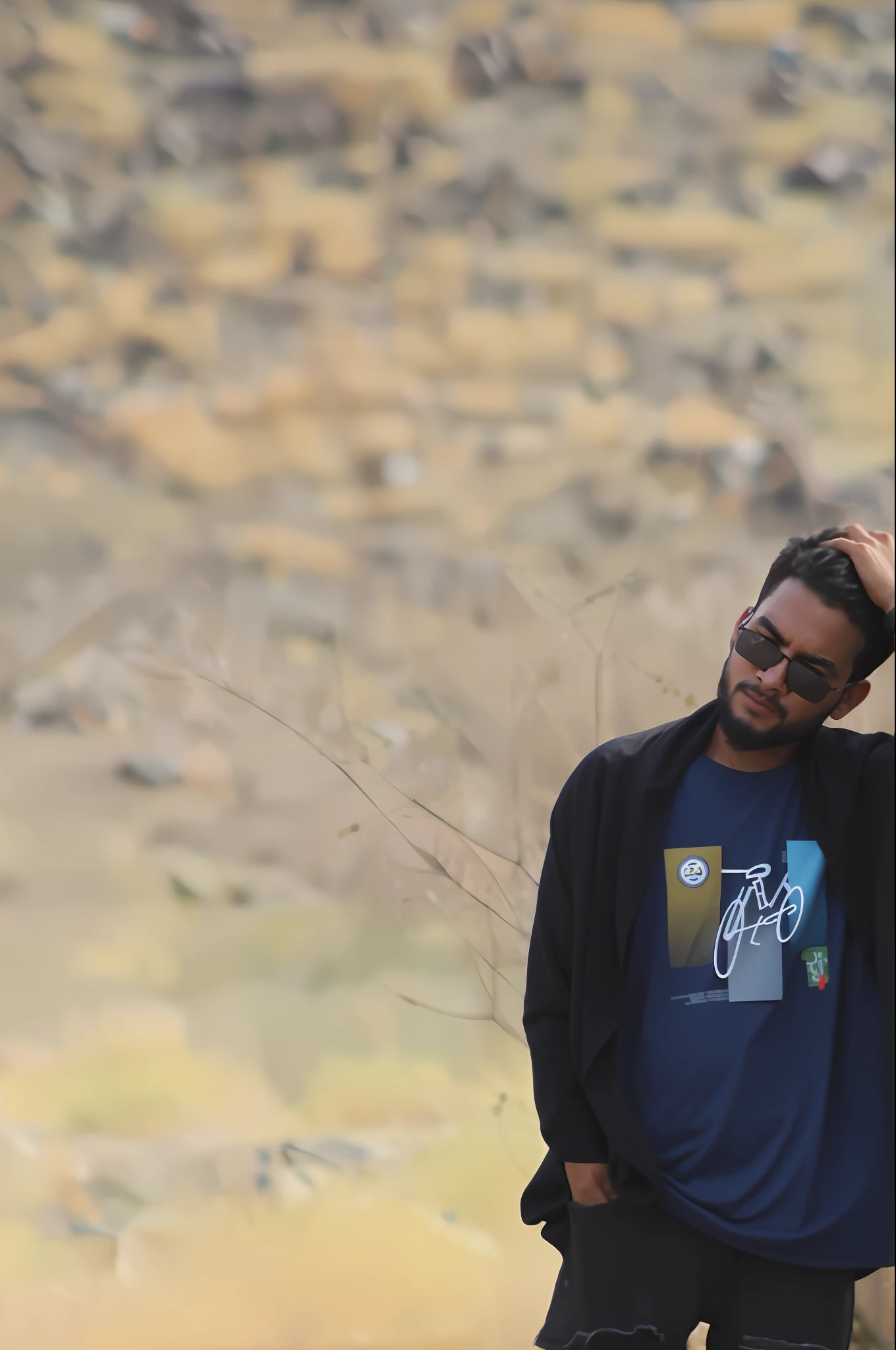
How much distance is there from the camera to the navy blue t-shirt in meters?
1.25

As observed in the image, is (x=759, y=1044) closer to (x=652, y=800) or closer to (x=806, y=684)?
(x=652, y=800)

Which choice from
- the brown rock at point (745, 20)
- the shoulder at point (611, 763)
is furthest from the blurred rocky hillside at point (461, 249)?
the shoulder at point (611, 763)

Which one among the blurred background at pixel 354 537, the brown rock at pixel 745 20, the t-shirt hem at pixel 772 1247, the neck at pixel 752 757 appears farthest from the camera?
the brown rock at pixel 745 20

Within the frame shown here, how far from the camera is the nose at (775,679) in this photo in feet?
4.29

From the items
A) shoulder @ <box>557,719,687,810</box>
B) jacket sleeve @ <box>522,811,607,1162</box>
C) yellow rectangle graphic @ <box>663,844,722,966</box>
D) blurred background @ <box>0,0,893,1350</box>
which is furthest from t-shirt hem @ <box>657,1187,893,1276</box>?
blurred background @ <box>0,0,893,1350</box>

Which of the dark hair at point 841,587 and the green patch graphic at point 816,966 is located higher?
the dark hair at point 841,587

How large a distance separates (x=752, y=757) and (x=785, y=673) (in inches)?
4.5

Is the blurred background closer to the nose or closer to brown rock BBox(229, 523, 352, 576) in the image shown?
brown rock BBox(229, 523, 352, 576)

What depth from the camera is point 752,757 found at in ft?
4.51

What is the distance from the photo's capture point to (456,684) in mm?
2619

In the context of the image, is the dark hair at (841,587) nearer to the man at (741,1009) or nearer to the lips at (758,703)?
the man at (741,1009)

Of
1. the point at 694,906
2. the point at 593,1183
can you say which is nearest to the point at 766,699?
the point at 694,906

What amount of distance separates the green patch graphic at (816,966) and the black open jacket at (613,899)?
0.15ft

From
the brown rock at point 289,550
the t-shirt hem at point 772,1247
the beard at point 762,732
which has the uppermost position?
the beard at point 762,732
